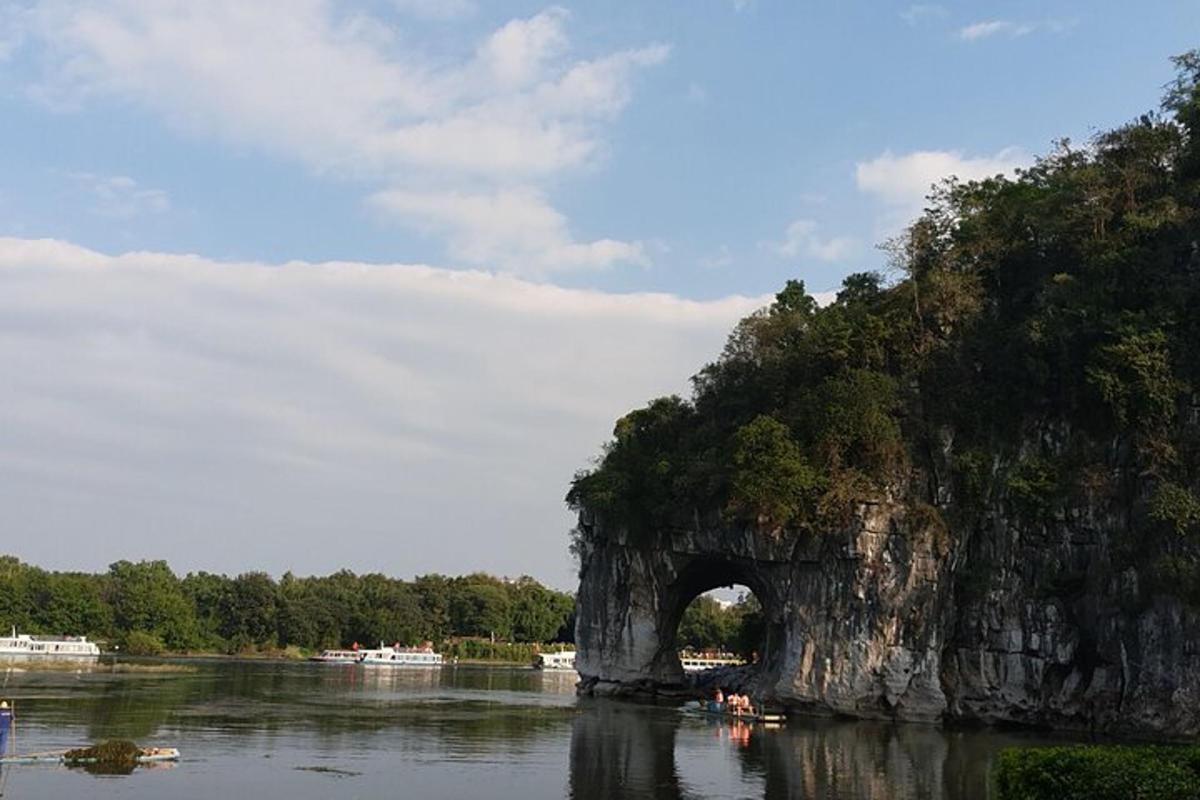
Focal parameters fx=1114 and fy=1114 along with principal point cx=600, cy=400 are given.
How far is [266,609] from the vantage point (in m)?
106

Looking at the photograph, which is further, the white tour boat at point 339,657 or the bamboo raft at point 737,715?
the white tour boat at point 339,657

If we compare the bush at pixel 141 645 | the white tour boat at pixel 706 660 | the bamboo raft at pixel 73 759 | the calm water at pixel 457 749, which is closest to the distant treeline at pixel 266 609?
the bush at pixel 141 645

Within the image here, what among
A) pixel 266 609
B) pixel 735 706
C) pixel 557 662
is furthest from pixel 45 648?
pixel 735 706

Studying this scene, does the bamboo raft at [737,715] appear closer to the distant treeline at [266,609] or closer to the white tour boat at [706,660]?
the white tour boat at [706,660]

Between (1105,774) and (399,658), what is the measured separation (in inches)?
3595

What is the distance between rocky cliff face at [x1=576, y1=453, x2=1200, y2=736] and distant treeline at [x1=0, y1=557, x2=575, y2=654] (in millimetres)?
65774

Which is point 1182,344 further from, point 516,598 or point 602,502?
point 516,598

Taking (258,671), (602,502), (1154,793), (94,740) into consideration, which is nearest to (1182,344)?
(602,502)

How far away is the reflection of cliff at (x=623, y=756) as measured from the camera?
25203 millimetres

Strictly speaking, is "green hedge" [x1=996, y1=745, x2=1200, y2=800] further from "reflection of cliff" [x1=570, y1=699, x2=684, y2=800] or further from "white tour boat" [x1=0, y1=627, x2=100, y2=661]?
"white tour boat" [x1=0, y1=627, x2=100, y2=661]

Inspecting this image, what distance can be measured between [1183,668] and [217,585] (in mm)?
93506

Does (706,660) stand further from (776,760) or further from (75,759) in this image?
(75,759)

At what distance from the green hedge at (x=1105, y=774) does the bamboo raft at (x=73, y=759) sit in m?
20.3

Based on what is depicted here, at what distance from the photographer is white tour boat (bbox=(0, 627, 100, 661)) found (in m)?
81.1
